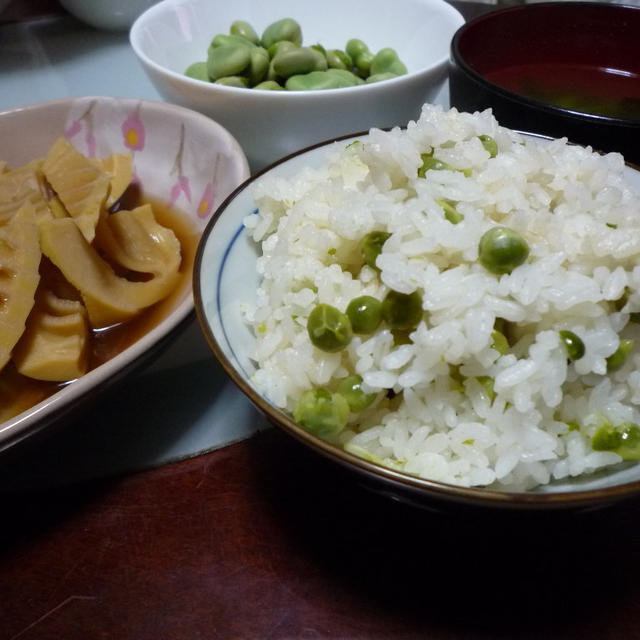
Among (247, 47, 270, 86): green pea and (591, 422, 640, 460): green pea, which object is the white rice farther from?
(247, 47, 270, 86): green pea

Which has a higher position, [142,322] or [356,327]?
[356,327]

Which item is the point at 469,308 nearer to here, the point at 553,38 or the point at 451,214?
the point at 451,214

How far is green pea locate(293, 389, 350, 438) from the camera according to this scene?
870 millimetres

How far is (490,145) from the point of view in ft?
3.79

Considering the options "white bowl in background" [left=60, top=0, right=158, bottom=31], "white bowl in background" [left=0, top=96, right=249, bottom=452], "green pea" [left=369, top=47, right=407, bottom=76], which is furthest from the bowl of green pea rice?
"white bowl in background" [left=60, top=0, right=158, bottom=31]

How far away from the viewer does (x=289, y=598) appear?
3.27ft

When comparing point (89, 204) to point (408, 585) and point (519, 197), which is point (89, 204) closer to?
point (519, 197)

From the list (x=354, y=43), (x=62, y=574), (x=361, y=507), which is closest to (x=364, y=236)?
(x=361, y=507)

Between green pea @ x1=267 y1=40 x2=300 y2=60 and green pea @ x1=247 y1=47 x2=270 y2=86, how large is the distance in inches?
1.5

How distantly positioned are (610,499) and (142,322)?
1021 mm

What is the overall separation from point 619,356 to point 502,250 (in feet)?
0.76

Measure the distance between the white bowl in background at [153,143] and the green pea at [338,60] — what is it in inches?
23.0

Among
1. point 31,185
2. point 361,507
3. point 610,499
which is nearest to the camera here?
point 610,499

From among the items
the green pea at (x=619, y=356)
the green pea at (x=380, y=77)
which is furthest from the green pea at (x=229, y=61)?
the green pea at (x=619, y=356)
